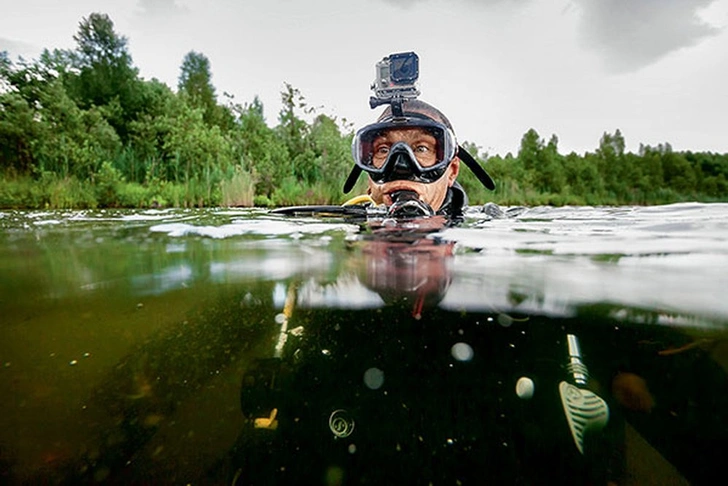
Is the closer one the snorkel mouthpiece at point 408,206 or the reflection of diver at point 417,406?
the reflection of diver at point 417,406

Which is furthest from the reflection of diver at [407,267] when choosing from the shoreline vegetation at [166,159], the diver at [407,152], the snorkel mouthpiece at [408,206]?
the shoreline vegetation at [166,159]

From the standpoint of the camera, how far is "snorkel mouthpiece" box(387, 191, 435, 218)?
3721mm

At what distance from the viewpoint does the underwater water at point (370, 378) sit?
0.58 m

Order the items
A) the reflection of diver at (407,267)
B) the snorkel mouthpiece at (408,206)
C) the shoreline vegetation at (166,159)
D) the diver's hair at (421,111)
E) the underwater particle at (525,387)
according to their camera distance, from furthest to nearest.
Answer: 1. the shoreline vegetation at (166,159)
2. the diver's hair at (421,111)
3. the snorkel mouthpiece at (408,206)
4. the reflection of diver at (407,267)
5. the underwater particle at (525,387)

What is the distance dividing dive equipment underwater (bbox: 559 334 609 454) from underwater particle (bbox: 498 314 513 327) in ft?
0.59

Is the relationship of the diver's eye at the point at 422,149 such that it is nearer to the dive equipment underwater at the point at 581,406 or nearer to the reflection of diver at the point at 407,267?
the reflection of diver at the point at 407,267

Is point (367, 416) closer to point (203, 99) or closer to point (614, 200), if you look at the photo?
point (614, 200)

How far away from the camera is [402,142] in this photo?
385 cm

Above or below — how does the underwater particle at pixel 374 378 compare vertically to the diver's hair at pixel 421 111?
below

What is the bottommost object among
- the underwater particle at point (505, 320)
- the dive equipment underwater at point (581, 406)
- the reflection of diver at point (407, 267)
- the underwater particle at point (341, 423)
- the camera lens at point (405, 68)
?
the underwater particle at point (341, 423)

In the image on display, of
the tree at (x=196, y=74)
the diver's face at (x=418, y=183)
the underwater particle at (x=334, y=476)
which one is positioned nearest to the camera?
the underwater particle at (x=334, y=476)

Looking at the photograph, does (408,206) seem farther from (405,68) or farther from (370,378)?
(370,378)

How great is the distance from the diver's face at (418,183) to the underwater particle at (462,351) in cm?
322

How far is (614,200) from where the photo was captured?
2525 centimetres
